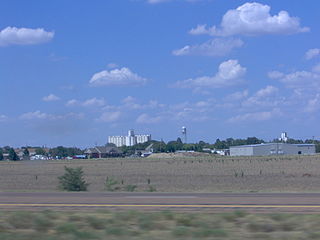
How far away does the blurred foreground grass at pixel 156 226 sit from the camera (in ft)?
44.6

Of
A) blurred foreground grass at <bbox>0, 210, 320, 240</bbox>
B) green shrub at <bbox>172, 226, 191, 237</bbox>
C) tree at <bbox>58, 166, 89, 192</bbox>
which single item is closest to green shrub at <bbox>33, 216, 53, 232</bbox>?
blurred foreground grass at <bbox>0, 210, 320, 240</bbox>

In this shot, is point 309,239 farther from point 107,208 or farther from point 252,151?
point 252,151

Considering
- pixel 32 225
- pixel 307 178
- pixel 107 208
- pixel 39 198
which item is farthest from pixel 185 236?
pixel 307 178

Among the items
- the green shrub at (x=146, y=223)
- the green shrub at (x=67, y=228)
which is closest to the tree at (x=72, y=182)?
the green shrub at (x=146, y=223)

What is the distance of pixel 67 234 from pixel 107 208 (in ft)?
20.7

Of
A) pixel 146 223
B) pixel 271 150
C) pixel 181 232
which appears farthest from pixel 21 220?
pixel 271 150

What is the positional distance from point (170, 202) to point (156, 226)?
764cm

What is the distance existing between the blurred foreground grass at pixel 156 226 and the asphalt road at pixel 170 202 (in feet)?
10.6

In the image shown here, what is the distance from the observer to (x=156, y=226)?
14.9 metres

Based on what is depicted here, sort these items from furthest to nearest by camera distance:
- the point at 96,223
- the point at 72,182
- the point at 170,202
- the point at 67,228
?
1. the point at 72,182
2. the point at 170,202
3. the point at 96,223
4. the point at 67,228

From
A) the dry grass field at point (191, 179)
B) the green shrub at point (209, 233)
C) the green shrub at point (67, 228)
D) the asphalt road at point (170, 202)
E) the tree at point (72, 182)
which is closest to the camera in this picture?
the green shrub at point (209, 233)

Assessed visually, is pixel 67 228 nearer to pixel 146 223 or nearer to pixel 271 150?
pixel 146 223

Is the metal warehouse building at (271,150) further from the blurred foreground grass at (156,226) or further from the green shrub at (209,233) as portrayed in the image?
the green shrub at (209,233)

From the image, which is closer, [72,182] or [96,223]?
[96,223]
